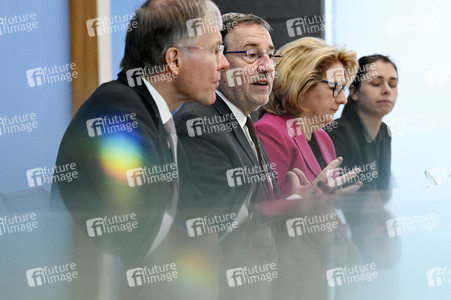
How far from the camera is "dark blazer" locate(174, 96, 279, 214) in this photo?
1.73 meters

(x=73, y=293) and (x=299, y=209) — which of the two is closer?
→ (x=73, y=293)

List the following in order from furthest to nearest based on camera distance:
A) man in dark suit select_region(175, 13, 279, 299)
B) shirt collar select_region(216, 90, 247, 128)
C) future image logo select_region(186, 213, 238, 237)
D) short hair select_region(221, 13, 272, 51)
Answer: short hair select_region(221, 13, 272, 51), shirt collar select_region(216, 90, 247, 128), man in dark suit select_region(175, 13, 279, 299), future image logo select_region(186, 213, 238, 237)

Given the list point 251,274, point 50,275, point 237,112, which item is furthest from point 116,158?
point 251,274

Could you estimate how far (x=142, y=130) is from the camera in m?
1.59

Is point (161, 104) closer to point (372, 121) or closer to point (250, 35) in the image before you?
point (250, 35)

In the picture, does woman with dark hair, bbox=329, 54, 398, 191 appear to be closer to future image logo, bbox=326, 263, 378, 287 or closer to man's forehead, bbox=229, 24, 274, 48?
man's forehead, bbox=229, 24, 274, 48

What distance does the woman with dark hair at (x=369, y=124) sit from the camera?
224 centimetres

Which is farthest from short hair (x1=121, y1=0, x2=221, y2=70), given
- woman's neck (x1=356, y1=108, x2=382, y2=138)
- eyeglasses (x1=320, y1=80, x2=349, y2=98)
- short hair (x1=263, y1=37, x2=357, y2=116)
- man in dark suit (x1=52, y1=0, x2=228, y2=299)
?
woman's neck (x1=356, y1=108, x2=382, y2=138)

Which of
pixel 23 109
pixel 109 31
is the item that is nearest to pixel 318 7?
pixel 109 31

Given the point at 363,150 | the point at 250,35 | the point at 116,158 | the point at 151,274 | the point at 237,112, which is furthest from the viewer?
the point at 363,150

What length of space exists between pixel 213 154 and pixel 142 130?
244 millimetres

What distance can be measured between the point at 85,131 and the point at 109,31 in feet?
2.47

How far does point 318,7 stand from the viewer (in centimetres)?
238

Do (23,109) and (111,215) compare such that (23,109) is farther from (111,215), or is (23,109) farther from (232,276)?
(232,276)
